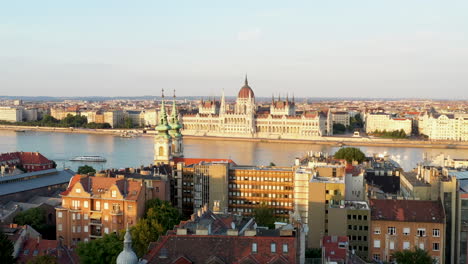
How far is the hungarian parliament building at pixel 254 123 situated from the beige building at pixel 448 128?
7612mm

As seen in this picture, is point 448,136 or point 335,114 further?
point 335,114

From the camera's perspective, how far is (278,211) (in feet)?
45.7

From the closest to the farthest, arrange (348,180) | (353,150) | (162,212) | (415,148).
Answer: (162,212) < (348,180) < (353,150) < (415,148)

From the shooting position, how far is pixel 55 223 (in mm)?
11977

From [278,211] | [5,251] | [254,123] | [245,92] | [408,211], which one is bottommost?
[278,211]

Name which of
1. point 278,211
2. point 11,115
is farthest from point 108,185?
point 11,115

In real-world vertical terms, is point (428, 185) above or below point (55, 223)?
above

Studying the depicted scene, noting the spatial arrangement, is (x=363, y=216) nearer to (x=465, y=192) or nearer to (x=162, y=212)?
(x=465, y=192)

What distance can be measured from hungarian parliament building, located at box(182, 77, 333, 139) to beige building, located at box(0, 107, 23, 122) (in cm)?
2002

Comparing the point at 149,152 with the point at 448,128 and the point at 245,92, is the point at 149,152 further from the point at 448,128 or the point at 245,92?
the point at 448,128

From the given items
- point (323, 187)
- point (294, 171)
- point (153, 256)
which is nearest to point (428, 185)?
point (323, 187)

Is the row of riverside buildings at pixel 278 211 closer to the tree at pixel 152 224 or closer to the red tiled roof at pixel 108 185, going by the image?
the red tiled roof at pixel 108 185

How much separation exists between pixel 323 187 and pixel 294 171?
300cm

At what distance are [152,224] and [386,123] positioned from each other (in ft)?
136
